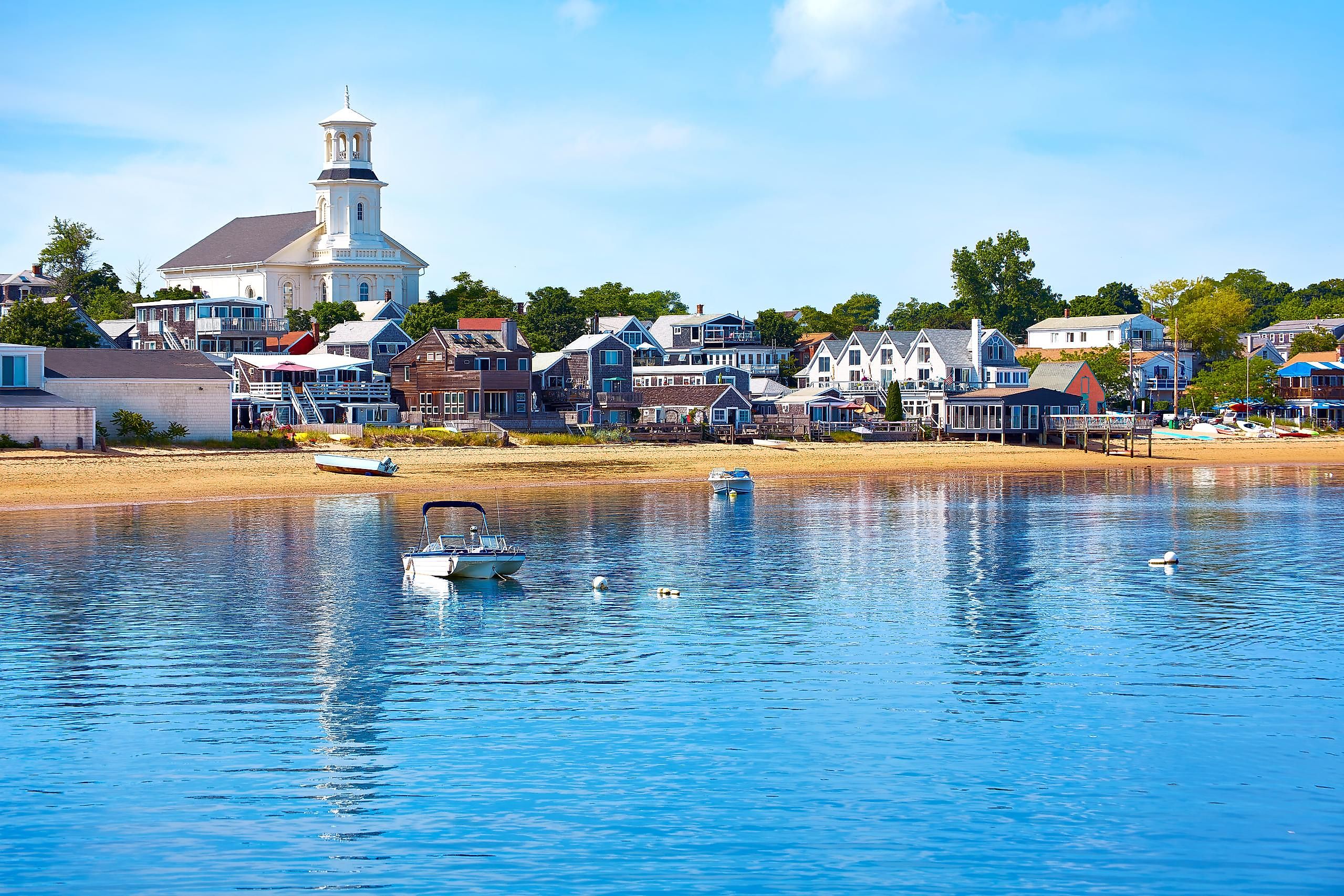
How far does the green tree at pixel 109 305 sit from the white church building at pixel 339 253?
9793 millimetres

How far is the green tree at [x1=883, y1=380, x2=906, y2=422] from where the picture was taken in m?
117

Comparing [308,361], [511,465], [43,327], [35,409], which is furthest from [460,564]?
[43,327]

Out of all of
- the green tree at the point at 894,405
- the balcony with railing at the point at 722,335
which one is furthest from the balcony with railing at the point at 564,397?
the balcony with railing at the point at 722,335

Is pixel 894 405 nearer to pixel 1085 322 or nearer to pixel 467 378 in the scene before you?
pixel 467 378

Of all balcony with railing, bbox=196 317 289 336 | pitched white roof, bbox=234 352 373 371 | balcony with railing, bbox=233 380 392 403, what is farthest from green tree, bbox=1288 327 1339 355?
balcony with railing, bbox=196 317 289 336

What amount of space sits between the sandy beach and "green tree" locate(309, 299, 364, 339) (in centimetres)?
5442

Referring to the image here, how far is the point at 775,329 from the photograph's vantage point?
16462 cm

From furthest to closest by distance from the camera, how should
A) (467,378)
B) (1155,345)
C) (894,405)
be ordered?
(1155,345) → (894,405) → (467,378)

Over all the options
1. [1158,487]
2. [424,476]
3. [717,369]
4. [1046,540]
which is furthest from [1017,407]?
[1046,540]

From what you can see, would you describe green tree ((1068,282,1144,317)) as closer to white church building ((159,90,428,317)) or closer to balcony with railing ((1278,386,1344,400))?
balcony with railing ((1278,386,1344,400))

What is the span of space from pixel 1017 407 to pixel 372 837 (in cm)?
10085

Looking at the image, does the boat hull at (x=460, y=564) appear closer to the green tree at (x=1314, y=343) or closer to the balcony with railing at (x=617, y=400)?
the balcony with railing at (x=617, y=400)

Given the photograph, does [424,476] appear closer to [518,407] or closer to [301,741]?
[518,407]

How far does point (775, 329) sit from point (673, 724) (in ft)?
468
